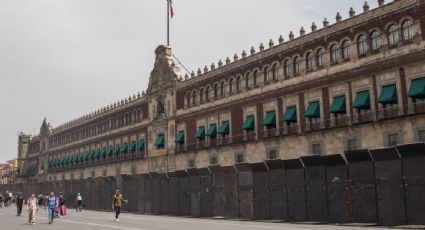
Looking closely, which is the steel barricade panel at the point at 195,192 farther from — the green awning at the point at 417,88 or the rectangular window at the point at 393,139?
the green awning at the point at 417,88

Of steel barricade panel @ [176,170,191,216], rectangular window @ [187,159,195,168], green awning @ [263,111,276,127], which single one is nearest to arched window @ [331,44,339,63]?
green awning @ [263,111,276,127]

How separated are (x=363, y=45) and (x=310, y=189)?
14.3 m

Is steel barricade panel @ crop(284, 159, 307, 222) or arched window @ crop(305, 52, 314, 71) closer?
steel barricade panel @ crop(284, 159, 307, 222)

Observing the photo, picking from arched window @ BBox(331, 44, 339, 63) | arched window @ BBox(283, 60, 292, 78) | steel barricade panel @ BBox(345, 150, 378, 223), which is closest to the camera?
steel barricade panel @ BBox(345, 150, 378, 223)

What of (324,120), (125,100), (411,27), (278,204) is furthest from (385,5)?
(125,100)

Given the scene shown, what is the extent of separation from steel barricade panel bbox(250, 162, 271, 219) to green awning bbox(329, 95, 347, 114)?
10.9 m

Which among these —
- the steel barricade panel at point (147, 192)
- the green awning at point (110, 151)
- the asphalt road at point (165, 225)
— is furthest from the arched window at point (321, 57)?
the green awning at point (110, 151)

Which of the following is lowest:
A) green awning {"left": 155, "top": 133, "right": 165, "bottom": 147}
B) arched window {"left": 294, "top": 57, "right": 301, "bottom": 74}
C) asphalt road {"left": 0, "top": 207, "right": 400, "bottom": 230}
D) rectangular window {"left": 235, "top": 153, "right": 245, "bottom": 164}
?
asphalt road {"left": 0, "top": 207, "right": 400, "bottom": 230}

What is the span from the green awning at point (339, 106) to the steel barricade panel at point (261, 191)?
10.9 meters

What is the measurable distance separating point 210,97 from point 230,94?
3315 millimetres

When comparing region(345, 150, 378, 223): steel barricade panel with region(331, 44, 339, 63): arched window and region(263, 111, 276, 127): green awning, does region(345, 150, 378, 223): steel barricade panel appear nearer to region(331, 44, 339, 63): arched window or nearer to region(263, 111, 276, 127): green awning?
region(331, 44, 339, 63): arched window

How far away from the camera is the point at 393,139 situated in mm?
32531

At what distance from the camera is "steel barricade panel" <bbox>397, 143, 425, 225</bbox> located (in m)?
19.9

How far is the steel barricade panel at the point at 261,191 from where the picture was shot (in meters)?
27.0
